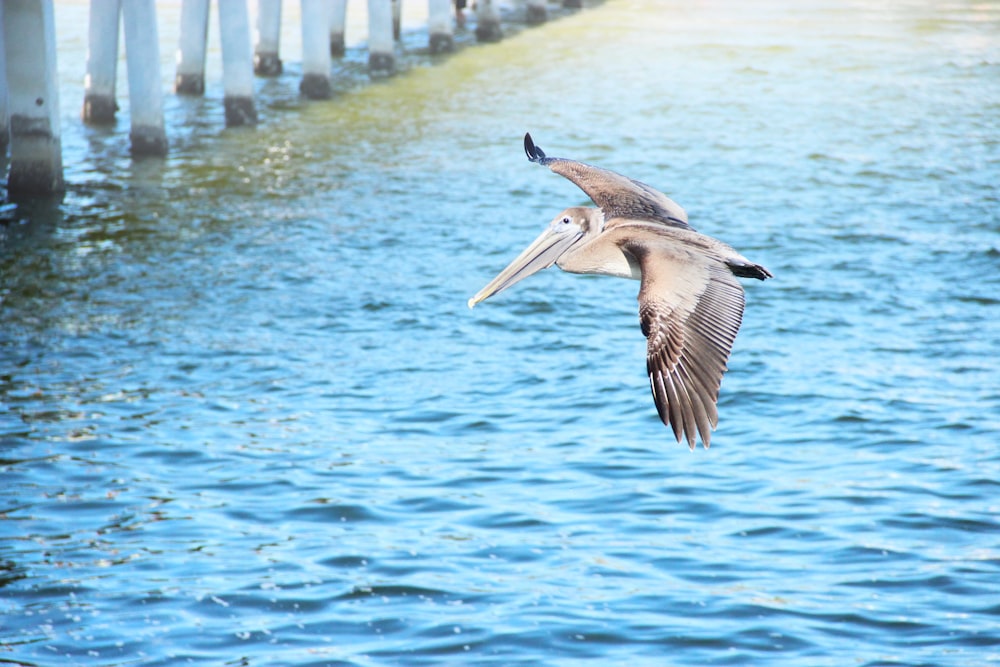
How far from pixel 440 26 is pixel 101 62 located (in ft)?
31.4

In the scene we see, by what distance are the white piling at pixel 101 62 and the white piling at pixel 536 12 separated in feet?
46.4

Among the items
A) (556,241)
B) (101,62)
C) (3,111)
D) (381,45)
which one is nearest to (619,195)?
(556,241)

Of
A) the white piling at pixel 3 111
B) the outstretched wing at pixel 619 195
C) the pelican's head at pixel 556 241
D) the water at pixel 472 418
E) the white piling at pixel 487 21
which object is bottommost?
the water at pixel 472 418

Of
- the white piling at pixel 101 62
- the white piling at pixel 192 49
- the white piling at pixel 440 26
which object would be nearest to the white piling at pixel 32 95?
the white piling at pixel 101 62

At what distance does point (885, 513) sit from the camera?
998cm

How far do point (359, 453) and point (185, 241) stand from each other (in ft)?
22.8

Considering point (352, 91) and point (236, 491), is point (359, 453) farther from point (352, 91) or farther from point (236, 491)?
point (352, 91)

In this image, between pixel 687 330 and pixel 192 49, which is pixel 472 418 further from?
pixel 192 49

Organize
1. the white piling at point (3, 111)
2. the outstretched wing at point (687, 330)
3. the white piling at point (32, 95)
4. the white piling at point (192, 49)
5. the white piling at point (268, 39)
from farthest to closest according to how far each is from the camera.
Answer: the white piling at point (268, 39) → the white piling at point (192, 49) → the white piling at point (3, 111) → the white piling at point (32, 95) → the outstretched wing at point (687, 330)

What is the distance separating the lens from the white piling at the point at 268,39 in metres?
26.7

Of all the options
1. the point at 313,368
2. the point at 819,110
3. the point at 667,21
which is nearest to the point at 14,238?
the point at 313,368

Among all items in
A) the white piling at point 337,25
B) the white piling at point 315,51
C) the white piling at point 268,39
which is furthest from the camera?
the white piling at point 337,25

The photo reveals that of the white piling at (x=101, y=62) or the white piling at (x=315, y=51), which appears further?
the white piling at (x=315, y=51)

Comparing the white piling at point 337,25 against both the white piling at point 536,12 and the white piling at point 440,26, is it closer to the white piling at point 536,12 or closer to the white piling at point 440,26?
the white piling at point 440,26
